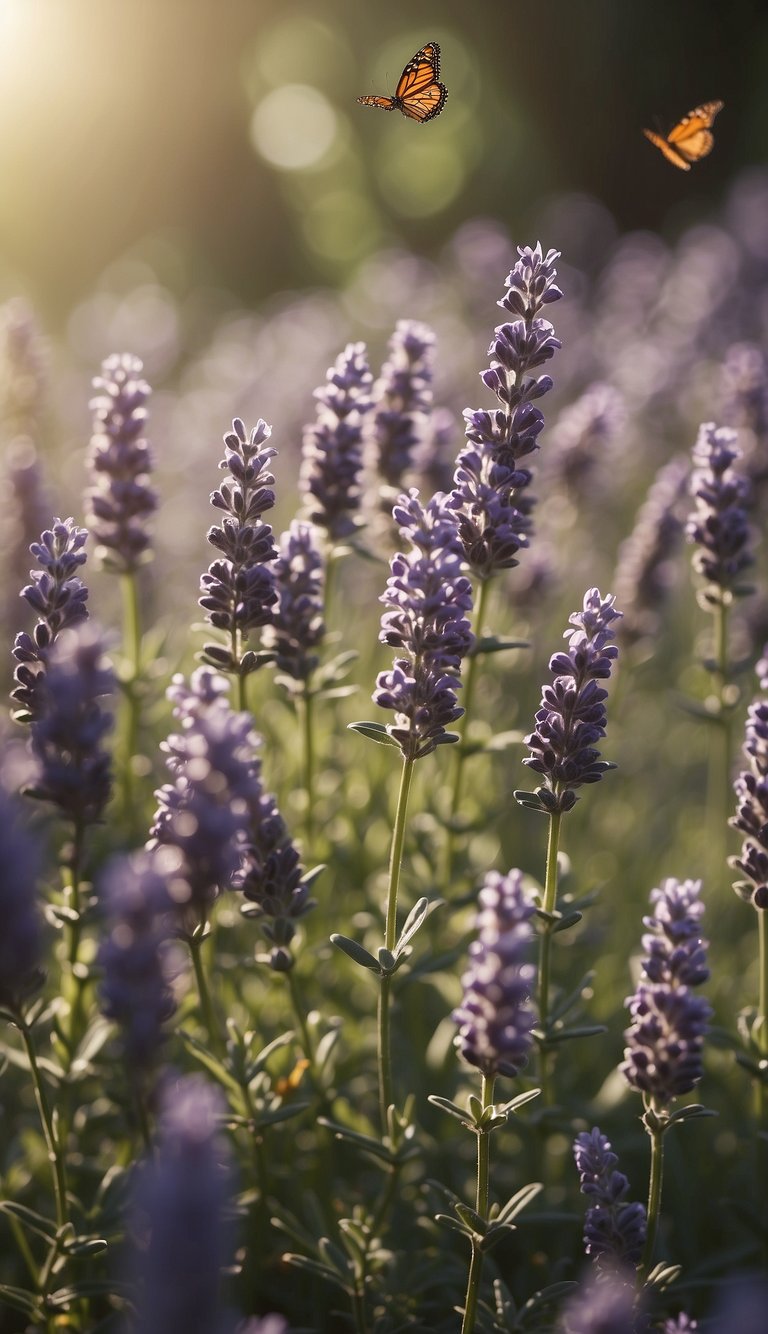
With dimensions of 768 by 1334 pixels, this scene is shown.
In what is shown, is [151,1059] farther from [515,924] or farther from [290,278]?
[290,278]

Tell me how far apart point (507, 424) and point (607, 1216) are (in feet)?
5.41

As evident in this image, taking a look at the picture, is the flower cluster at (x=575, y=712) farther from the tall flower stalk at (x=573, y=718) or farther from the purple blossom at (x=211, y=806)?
the purple blossom at (x=211, y=806)

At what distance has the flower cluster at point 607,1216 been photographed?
7.18 feet

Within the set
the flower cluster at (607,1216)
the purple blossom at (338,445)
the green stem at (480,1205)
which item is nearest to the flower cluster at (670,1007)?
the flower cluster at (607,1216)

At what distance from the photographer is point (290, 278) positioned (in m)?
13.7

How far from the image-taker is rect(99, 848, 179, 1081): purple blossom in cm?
162

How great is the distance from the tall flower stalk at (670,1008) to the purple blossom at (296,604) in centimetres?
116

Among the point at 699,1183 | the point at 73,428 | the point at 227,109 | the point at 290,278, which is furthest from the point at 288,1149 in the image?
the point at 227,109

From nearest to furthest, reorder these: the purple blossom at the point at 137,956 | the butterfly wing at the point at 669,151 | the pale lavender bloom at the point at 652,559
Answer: the purple blossom at the point at 137,956, the butterfly wing at the point at 669,151, the pale lavender bloom at the point at 652,559

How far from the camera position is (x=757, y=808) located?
2.54 m

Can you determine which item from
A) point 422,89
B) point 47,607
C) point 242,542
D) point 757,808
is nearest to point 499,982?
point 757,808

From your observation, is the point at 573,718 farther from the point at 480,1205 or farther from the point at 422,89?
the point at 422,89

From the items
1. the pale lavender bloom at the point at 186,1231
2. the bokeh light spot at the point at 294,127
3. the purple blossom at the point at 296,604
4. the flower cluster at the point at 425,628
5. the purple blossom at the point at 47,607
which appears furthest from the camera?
the bokeh light spot at the point at 294,127

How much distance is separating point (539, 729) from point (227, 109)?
1362 cm
